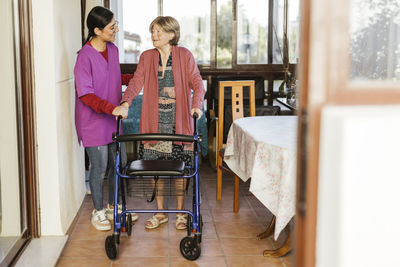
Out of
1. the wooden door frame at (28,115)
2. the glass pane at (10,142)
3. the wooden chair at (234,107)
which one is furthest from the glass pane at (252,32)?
the glass pane at (10,142)

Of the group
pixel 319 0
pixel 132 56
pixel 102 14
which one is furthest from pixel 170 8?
pixel 319 0

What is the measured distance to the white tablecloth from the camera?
2.80m

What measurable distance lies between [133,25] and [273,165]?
3699 millimetres

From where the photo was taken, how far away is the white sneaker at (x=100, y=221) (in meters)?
3.63

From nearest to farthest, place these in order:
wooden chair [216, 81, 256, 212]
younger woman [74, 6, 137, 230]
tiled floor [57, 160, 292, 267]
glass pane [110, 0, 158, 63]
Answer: tiled floor [57, 160, 292, 267]
younger woman [74, 6, 137, 230]
wooden chair [216, 81, 256, 212]
glass pane [110, 0, 158, 63]

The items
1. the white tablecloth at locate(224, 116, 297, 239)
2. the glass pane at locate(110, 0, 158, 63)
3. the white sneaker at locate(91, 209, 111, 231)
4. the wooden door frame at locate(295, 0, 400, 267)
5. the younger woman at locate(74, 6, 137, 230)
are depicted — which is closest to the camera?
the wooden door frame at locate(295, 0, 400, 267)

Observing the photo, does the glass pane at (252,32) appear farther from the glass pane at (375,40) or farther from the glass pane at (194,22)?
the glass pane at (375,40)

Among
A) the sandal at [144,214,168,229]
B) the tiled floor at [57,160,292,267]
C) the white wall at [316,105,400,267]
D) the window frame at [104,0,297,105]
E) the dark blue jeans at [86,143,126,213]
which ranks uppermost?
the window frame at [104,0,297,105]

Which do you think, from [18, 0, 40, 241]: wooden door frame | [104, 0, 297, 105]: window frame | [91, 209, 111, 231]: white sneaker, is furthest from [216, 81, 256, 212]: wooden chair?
[104, 0, 297, 105]: window frame

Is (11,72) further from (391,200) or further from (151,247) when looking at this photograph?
(391,200)

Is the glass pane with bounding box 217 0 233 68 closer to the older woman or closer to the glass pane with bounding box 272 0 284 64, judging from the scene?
the glass pane with bounding box 272 0 284 64

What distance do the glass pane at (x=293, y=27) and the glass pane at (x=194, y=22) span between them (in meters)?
0.94

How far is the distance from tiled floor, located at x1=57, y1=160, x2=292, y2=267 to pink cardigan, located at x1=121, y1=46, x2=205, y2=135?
0.71 metres

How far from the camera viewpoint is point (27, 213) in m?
3.25
